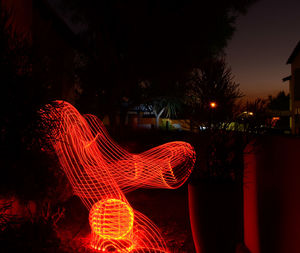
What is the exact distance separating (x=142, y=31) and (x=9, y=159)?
35.3 feet

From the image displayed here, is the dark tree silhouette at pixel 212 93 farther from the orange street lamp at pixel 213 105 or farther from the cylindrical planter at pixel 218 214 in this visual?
the cylindrical planter at pixel 218 214

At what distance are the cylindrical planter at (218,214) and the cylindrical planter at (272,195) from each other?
1.11 ft

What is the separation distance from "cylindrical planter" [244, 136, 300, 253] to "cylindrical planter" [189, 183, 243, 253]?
34 cm

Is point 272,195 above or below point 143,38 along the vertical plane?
Result: below

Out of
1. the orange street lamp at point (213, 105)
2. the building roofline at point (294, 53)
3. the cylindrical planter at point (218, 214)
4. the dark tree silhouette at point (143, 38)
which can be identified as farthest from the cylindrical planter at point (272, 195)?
the building roofline at point (294, 53)

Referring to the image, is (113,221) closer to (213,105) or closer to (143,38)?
(213,105)

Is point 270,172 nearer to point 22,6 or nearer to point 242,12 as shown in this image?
point 22,6

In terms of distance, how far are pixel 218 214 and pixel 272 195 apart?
640 millimetres

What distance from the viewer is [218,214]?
10.9 feet

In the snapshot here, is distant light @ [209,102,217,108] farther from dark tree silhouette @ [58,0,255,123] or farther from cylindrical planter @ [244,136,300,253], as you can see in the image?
dark tree silhouette @ [58,0,255,123]

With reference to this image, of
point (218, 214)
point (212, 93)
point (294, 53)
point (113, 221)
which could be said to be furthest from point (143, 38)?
point (294, 53)

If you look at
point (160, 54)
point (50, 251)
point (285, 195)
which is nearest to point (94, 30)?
point (160, 54)

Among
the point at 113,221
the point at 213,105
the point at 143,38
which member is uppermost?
the point at 143,38

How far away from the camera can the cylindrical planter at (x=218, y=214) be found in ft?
10.9
